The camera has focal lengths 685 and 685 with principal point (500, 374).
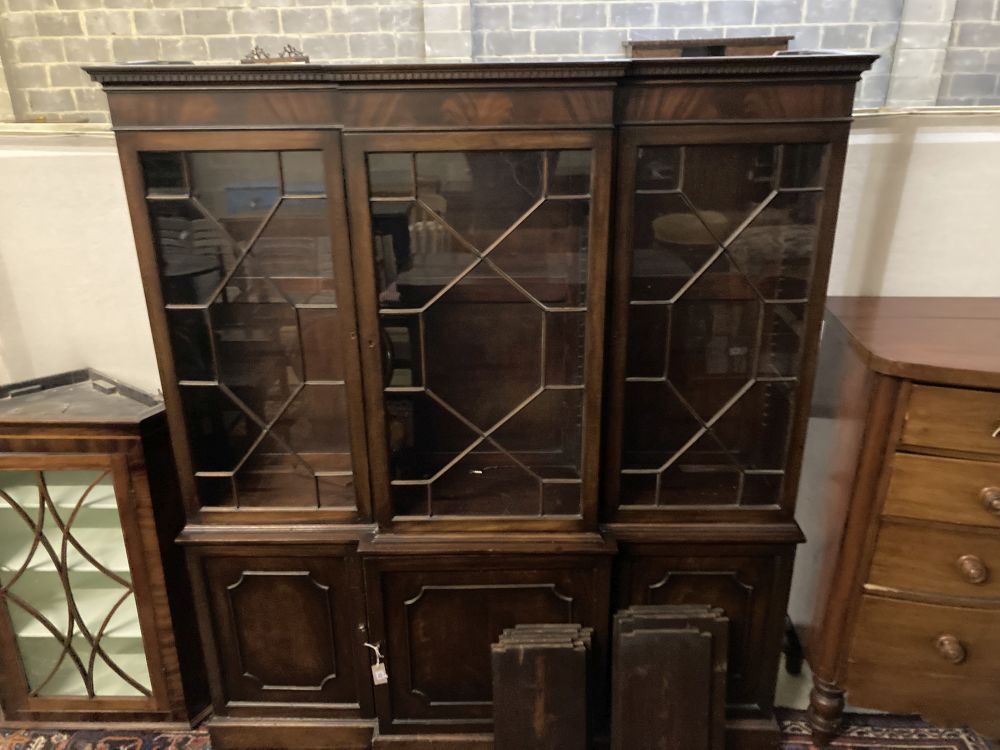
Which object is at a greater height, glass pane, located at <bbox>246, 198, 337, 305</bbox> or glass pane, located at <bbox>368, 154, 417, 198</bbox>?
glass pane, located at <bbox>368, 154, 417, 198</bbox>

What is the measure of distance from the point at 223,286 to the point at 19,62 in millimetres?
3145

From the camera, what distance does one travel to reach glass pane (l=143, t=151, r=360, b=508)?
1164mm

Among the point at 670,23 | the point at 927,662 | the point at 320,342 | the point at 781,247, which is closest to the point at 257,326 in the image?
the point at 320,342

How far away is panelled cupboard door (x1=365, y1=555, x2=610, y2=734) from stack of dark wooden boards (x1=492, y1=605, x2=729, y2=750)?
48mm

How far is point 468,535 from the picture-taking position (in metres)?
1.34

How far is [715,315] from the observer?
127 centimetres

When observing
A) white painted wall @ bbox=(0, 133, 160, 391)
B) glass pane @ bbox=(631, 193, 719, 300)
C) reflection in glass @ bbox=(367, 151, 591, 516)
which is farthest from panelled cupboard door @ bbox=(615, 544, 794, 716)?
white painted wall @ bbox=(0, 133, 160, 391)

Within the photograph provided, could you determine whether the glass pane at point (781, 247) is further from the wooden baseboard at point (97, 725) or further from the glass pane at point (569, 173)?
the wooden baseboard at point (97, 725)

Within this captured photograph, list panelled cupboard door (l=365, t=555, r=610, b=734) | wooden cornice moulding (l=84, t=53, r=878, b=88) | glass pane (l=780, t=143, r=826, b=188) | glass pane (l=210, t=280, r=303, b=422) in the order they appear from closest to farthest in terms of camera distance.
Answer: wooden cornice moulding (l=84, t=53, r=878, b=88) → glass pane (l=780, t=143, r=826, b=188) → glass pane (l=210, t=280, r=303, b=422) → panelled cupboard door (l=365, t=555, r=610, b=734)

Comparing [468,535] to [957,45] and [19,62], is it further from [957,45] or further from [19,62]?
[19,62]


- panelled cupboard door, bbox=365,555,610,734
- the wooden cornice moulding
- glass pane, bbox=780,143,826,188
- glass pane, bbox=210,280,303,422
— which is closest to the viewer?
the wooden cornice moulding

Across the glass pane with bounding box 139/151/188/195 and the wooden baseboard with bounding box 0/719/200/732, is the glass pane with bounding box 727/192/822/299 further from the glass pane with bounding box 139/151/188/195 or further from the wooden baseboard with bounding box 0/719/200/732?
the wooden baseboard with bounding box 0/719/200/732

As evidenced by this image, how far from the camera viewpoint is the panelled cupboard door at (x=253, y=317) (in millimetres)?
1144

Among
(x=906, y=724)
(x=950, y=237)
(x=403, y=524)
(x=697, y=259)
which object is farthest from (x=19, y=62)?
(x=906, y=724)
